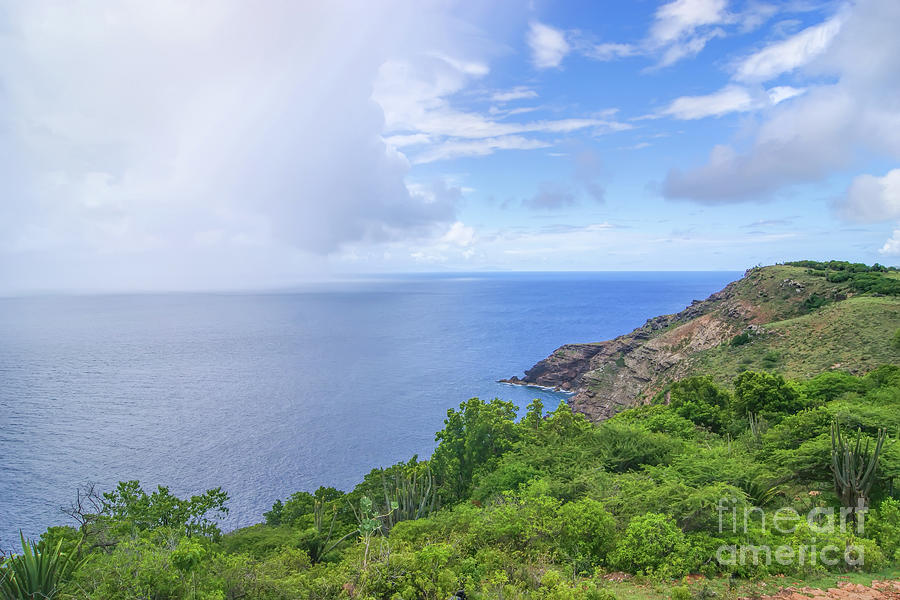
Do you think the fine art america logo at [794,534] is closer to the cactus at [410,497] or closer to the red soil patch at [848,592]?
the red soil patch at [848,592]

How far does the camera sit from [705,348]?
2992 inches

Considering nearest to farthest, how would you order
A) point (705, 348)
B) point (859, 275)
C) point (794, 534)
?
1. point (794, 534)
2. point (859, 275)
3. point (705, 348)

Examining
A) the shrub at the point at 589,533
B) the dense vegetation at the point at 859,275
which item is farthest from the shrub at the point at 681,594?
the dense vegetation at the point at 859,275

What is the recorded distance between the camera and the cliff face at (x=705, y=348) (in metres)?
60.1

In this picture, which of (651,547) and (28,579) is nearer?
(28,579)

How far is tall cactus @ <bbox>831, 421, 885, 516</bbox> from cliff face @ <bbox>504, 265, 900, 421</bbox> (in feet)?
125

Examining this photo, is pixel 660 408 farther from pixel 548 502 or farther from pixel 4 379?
pixel 4 379

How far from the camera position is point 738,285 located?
94.8 m

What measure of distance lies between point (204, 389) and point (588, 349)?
79.2 metres

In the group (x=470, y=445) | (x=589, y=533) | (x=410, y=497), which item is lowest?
(x=410, y=497)

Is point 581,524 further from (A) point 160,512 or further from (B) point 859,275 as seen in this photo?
(B) point 859,275

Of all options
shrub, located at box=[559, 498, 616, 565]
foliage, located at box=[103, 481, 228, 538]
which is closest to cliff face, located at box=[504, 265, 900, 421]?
shrub, located at box=[559, 498, 616, 565]

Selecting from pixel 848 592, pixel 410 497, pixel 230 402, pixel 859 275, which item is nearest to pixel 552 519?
pixel 848 592

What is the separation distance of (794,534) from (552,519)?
23.7 ft
